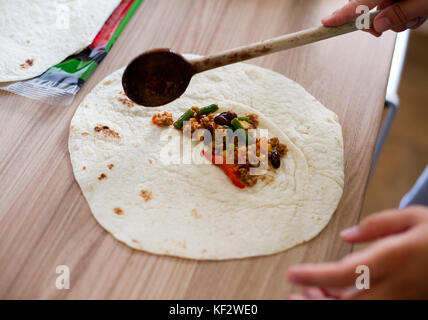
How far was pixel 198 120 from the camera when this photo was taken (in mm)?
1814

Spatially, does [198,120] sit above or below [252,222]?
above

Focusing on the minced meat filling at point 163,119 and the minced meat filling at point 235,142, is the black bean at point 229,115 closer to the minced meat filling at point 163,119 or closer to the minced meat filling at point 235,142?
the minced meat filling at point 235,142

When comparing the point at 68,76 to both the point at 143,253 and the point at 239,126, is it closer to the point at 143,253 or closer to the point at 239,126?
the point at 239,126

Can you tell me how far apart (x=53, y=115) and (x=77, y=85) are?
21 cm

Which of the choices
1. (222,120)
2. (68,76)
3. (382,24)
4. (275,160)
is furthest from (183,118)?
(382,24)

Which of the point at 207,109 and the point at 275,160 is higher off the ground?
the point at 207,109

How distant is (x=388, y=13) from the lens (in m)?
1.63

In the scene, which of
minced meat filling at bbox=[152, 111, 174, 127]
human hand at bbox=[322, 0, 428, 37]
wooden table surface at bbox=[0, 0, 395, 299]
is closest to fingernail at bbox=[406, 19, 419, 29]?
human hand at bbox=[322, 0, 428, 37]

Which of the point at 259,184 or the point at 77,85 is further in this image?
the point at 77,85

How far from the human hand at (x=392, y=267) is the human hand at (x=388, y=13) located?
888 mm

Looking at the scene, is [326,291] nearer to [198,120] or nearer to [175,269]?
[175,269]

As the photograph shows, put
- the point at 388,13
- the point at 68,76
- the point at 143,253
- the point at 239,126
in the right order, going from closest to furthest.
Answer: the point at 143,253
the point at 388,13
the point at 239,126
the point at 68,76

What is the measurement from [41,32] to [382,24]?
182cm
